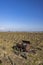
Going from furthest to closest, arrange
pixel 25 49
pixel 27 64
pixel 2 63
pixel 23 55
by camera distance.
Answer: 1. pixel 25 49
2. pixel 23 55
3. pixel 27 64
4. pixel 2 63

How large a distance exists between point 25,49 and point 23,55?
2223 millimetres

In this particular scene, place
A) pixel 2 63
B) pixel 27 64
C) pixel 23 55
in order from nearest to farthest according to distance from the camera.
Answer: pixel 2 63
pixel 27 64
pixel 23 55

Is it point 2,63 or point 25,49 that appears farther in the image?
Result: point 25,49

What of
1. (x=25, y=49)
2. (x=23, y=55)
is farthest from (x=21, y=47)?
(x=23, y=55)

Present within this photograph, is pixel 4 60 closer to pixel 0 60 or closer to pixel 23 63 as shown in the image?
pixel 0 60

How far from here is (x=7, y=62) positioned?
10.9 m

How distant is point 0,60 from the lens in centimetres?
1078

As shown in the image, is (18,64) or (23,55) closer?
(18,64)

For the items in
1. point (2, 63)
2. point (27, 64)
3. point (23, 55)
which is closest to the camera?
point (2, 63)

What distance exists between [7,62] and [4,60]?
1.26 ft

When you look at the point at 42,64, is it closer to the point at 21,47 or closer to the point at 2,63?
the point at 2,63

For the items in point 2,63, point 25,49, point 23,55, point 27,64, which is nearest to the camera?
point 2,63

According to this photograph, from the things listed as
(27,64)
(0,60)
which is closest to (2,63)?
(0,60)

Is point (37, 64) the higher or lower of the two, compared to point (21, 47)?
lower
